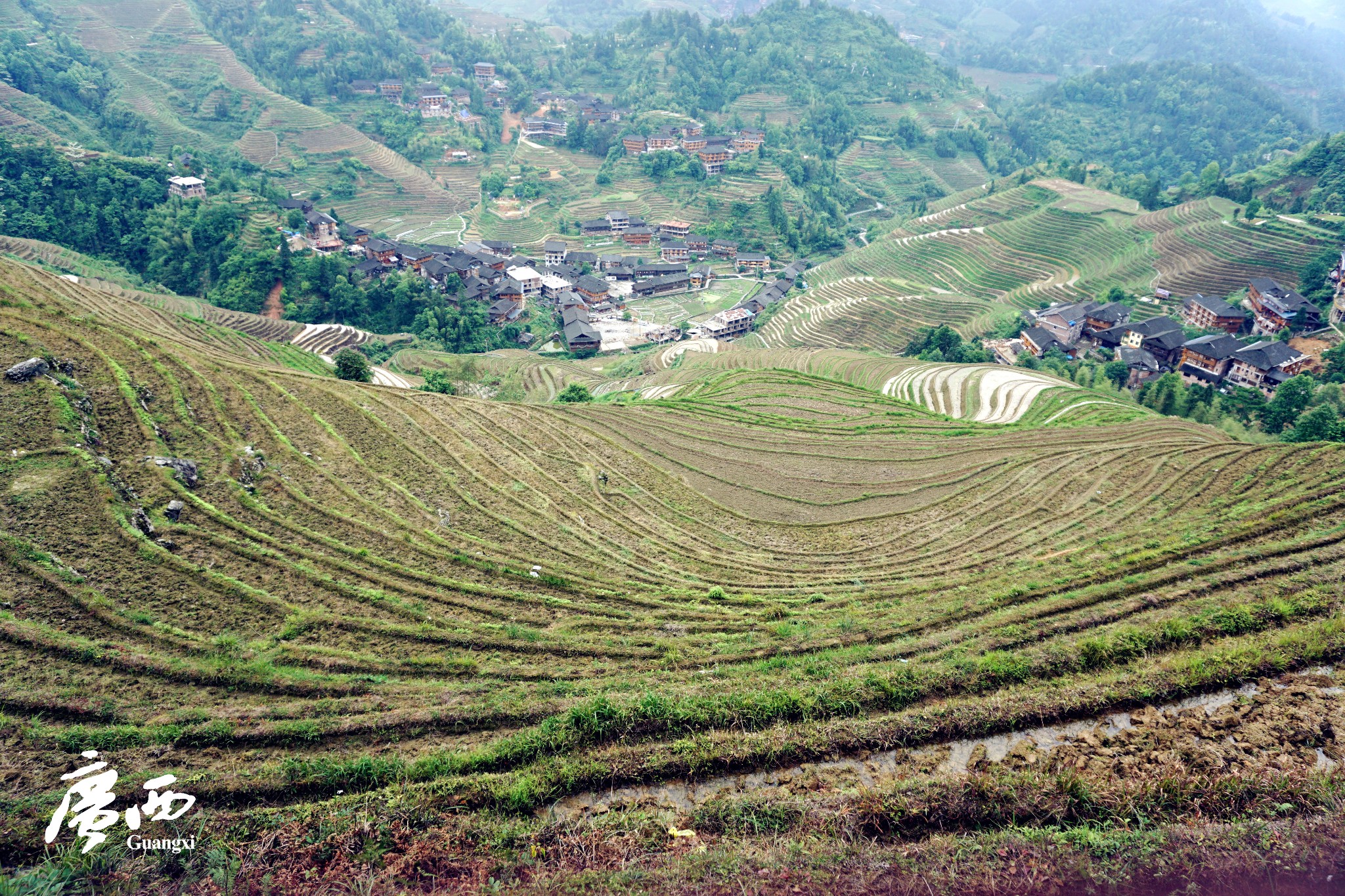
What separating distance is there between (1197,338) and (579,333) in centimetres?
3872

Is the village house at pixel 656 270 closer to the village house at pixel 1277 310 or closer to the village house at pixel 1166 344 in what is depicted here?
the village house at pixel 1166 344

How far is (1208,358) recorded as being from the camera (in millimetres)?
36469

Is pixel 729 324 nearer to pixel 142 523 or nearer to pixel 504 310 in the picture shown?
pixel 504 310

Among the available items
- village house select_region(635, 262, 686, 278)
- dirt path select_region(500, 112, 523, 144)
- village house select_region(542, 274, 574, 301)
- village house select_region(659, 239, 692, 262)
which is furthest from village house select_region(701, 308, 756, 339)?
dirt path select_region(500, 112, 523, 144)

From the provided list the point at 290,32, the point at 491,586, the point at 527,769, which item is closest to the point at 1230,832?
the point at 527,769

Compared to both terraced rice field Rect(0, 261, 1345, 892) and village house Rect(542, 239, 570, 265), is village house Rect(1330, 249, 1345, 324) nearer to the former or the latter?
terraced rice field Rect(0, 261, 1345, 892)

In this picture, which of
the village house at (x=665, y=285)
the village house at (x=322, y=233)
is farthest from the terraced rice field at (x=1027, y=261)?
the village house at (x=322, y=233)

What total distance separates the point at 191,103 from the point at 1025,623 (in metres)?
84.7

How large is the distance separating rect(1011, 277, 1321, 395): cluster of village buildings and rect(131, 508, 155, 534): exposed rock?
4236 centimetres

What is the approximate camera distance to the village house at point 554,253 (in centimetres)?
6041

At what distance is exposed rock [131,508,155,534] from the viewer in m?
10.2

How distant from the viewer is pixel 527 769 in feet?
23.8

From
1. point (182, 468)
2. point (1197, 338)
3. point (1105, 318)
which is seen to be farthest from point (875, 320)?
point (182, 468)

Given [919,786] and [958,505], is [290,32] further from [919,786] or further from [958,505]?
[919,786]
